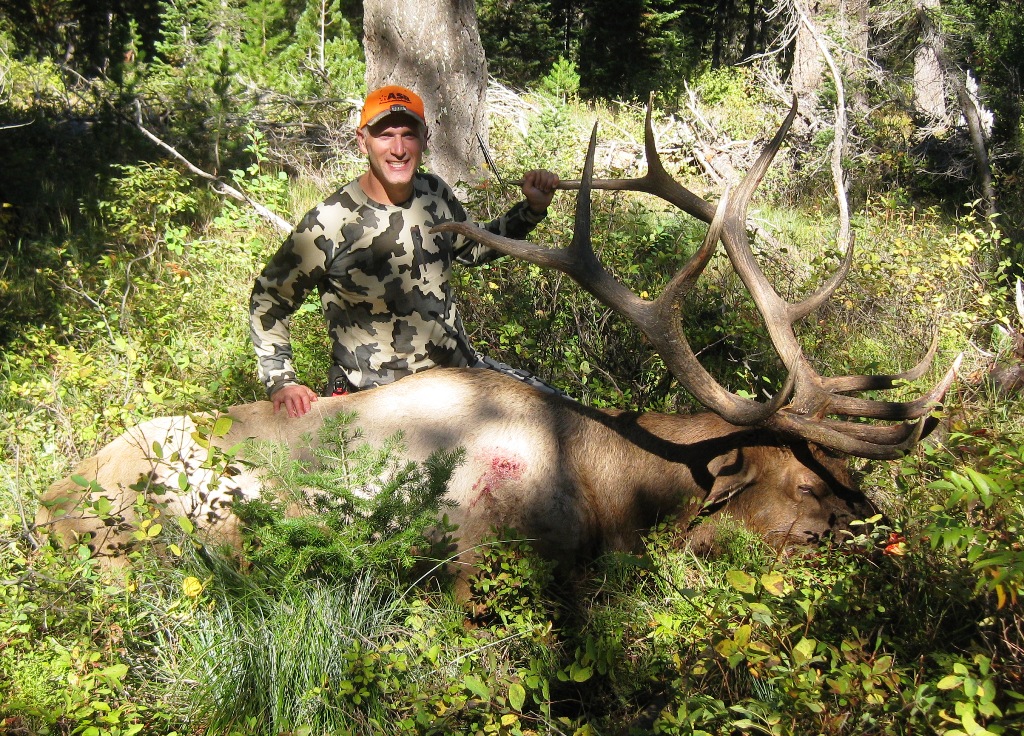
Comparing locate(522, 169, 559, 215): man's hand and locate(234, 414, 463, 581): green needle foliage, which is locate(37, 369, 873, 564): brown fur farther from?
locate(522, 169, 559, 215): man's hand

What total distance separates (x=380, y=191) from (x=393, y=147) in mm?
251

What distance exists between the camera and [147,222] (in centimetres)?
718

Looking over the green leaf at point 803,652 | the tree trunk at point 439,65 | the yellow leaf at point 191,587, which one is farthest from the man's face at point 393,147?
the tree trunk at point 439,65

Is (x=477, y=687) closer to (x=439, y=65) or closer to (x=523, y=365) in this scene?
(x=523, y=365)

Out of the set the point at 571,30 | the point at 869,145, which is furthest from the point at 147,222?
the point at 571,30

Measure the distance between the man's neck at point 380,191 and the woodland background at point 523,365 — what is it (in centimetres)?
139

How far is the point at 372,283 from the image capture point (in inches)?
163

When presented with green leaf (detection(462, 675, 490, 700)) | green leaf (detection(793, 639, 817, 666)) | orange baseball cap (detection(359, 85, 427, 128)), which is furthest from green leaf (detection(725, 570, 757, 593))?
orange baseball cap (detection(359, 85, 427, 128))

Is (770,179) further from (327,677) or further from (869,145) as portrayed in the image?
(327,677)

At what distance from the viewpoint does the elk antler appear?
3.61m

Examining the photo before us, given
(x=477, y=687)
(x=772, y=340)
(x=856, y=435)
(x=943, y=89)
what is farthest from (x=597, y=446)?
(x=943, y=89)

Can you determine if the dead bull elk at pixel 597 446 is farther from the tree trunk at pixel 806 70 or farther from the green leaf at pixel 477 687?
the tree trunk at pixel 806 70

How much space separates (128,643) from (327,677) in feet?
2.85

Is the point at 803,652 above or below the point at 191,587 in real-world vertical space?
above
